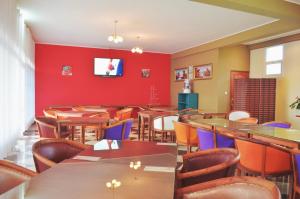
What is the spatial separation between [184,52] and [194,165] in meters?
8.79

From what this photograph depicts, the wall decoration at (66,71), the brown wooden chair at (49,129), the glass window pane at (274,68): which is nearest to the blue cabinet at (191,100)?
the glass window pane at (274,68)

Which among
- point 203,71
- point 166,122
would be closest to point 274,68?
A: point 203,71

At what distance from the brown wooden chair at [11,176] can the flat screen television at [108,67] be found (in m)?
8.92

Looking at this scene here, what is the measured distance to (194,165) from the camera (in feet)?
6.50

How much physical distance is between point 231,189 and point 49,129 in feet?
13.3

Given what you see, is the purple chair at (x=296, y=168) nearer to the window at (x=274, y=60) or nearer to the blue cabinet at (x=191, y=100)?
the window at (x=274, y=60)

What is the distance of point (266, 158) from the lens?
2531 millimetres

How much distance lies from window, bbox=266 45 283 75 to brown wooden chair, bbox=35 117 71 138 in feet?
22.1

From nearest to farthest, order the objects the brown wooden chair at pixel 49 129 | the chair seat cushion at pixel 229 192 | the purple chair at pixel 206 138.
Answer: the chair seat cushion at pixel 229 192, the purple chair at pixel 206 138, the brown wooden chair at pixel 49 129

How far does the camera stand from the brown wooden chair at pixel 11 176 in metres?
1.43

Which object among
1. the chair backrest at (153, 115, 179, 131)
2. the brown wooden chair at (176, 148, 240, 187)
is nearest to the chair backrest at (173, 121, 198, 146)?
the chair backrest at (153, 115, 179, 131)

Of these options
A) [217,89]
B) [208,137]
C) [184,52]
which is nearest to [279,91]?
[217,89]

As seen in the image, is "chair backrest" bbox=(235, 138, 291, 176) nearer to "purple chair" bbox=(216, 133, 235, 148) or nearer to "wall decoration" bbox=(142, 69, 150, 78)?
"purple chair" bbox=(216, 133, 235, 148)

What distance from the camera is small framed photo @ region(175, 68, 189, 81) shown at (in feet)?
34.3
